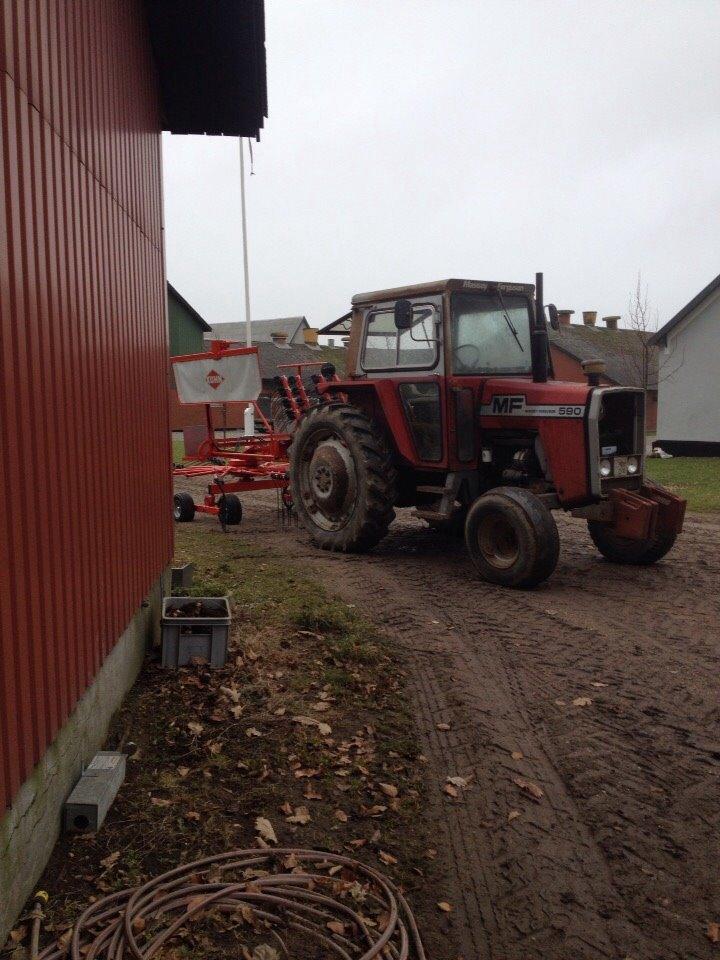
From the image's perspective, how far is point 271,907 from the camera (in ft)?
10.1

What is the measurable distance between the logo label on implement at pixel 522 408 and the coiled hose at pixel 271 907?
509 centimetres

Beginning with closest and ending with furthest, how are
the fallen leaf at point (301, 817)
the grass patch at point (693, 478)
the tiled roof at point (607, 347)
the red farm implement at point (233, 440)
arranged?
the fallen leaf at point (301, 817)
the red farm implement at point (233, 440)
the grass patch at point (693, 478)
the tiled roof at point (607, 347)

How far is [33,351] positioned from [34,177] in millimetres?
675

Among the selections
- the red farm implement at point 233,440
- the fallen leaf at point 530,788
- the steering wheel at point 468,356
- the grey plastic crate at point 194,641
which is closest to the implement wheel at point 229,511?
the red farm implement at point 233,440

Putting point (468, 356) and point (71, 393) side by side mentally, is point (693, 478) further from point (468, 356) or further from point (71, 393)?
point (71, 393)

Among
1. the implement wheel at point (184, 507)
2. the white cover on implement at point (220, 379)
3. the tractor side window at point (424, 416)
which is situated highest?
the white cover on implement at point (220, 379)

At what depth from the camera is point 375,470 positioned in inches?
345

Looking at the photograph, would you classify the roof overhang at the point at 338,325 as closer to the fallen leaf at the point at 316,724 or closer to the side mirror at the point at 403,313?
the side mirror at the point at 403,313

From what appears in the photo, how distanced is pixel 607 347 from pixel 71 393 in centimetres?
4583

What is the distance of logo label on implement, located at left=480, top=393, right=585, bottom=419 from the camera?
757 centimetres

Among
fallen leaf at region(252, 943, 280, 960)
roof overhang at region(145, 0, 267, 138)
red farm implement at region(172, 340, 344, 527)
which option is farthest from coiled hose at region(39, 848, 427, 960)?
red farm implement at region(172, 340, 344, 527)

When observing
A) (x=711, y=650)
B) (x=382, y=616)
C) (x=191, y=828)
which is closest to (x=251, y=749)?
(x=191, y=828)

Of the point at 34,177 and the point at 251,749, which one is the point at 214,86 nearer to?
the point at 34,177

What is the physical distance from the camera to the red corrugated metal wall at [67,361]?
9.71 feet
